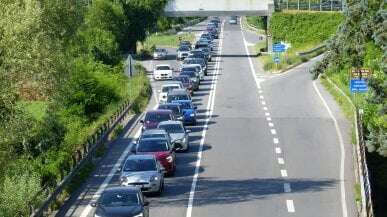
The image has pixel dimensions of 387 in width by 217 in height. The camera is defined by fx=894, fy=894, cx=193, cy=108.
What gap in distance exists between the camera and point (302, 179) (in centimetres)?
3188

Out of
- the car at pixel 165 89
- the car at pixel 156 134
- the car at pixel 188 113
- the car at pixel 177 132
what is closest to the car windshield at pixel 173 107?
the car at pixel 188 113

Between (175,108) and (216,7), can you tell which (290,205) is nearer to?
(175,108)

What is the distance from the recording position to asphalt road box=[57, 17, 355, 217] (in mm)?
27469

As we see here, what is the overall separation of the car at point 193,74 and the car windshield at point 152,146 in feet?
97.6

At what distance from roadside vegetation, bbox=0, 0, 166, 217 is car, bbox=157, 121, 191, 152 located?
3.60 meters

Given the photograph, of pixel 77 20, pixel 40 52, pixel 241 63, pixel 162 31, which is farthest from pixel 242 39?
pixel 40 52

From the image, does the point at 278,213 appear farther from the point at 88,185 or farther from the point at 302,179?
the point at 88,185

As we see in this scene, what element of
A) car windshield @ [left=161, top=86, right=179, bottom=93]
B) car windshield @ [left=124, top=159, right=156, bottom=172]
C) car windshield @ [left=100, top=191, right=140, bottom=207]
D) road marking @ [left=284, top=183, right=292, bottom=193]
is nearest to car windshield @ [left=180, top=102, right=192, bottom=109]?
car windshield @ [left=161, top=86, right=179, bottom=93]

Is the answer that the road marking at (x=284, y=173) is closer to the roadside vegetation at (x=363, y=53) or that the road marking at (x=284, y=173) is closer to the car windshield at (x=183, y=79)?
the roadside vegetation at (x=363, y=53)

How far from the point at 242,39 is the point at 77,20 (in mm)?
96372

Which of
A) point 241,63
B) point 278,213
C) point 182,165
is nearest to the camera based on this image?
point 278,213

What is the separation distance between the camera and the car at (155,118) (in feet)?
135

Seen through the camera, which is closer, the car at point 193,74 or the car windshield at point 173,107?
the car windshield at point 173,107

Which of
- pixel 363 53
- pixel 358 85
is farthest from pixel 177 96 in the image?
pixel 363 53
